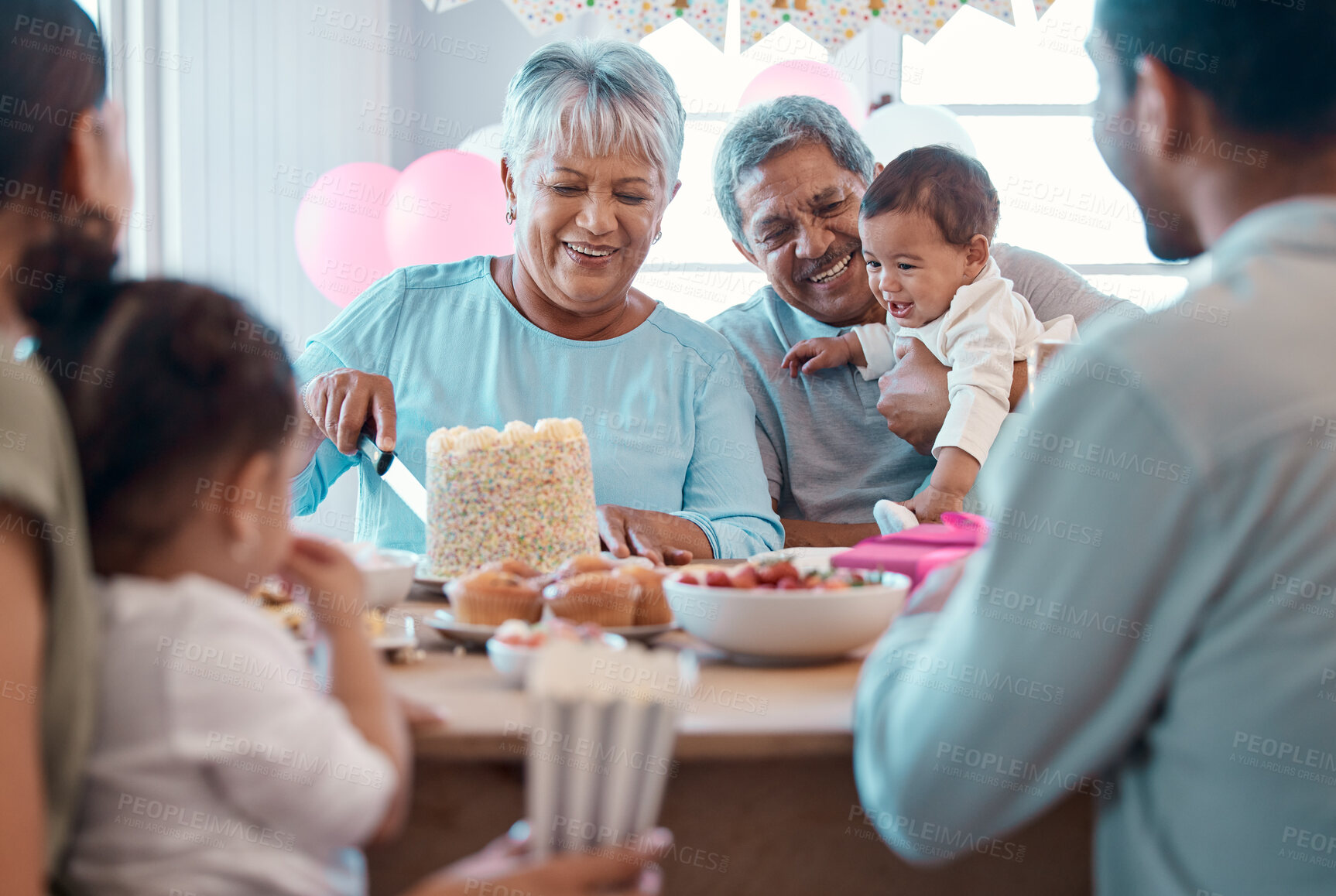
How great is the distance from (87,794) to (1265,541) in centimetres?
71

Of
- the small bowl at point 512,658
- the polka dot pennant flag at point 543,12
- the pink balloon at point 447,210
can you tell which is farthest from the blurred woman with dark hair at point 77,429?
the polka dot pennant flag at point 543,12

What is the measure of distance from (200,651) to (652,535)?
3.22ft

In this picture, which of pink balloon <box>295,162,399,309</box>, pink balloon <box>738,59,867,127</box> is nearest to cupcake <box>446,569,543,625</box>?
pink balloon <box>295,162,399,309</box>

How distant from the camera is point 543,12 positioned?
3539 millimetres

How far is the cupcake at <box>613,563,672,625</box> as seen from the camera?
978 mm

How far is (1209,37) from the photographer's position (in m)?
0.68

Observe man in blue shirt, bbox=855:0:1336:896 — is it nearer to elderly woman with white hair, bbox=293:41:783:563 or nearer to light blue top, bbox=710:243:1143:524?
elderly woman with white hair, bbox=293:41:783:563

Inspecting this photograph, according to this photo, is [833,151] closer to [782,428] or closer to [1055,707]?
[782,428]

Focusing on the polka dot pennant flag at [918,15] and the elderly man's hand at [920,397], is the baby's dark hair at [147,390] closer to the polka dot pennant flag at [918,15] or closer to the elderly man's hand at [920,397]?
the elderly man's hand at [920,397]

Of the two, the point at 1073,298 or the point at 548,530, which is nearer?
the point at 548,530

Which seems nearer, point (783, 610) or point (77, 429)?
point (77, 429)

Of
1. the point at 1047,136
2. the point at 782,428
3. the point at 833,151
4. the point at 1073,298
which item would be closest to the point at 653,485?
the point at 782,428

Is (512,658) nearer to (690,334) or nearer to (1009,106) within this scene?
(690,334)

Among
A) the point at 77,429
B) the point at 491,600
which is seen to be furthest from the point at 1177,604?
the point at 77,429
